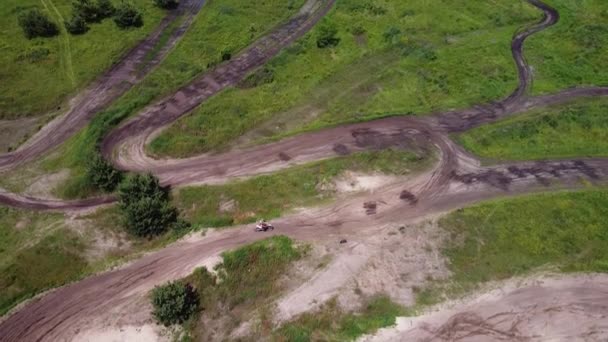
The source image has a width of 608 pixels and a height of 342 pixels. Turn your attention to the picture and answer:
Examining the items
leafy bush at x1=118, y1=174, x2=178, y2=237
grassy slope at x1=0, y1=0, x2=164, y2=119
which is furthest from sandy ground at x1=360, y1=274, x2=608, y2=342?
grassy slope at x1=0, y1=0, x2=164, y2=119

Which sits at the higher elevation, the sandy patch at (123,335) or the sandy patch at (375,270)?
the sandy patch at (375,270)

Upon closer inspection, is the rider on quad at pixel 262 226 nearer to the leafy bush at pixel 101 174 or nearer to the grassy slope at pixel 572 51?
the leafy bush at pixel 101 174

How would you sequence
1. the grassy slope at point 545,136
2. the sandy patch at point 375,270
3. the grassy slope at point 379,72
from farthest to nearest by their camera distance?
the grassy slope at point 379,72 < the grassy slope at point 545,136 < the sandy patch at point 375,270

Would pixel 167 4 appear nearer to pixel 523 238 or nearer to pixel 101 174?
pixel 101 174

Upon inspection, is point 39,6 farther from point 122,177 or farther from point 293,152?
Result: point 293,152

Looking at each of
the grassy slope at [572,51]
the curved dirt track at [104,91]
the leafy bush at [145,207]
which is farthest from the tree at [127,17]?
the grassy slope at [572,51]

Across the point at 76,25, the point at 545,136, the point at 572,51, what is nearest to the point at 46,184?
the point at 76,25

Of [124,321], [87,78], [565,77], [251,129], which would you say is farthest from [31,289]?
[565,77]
